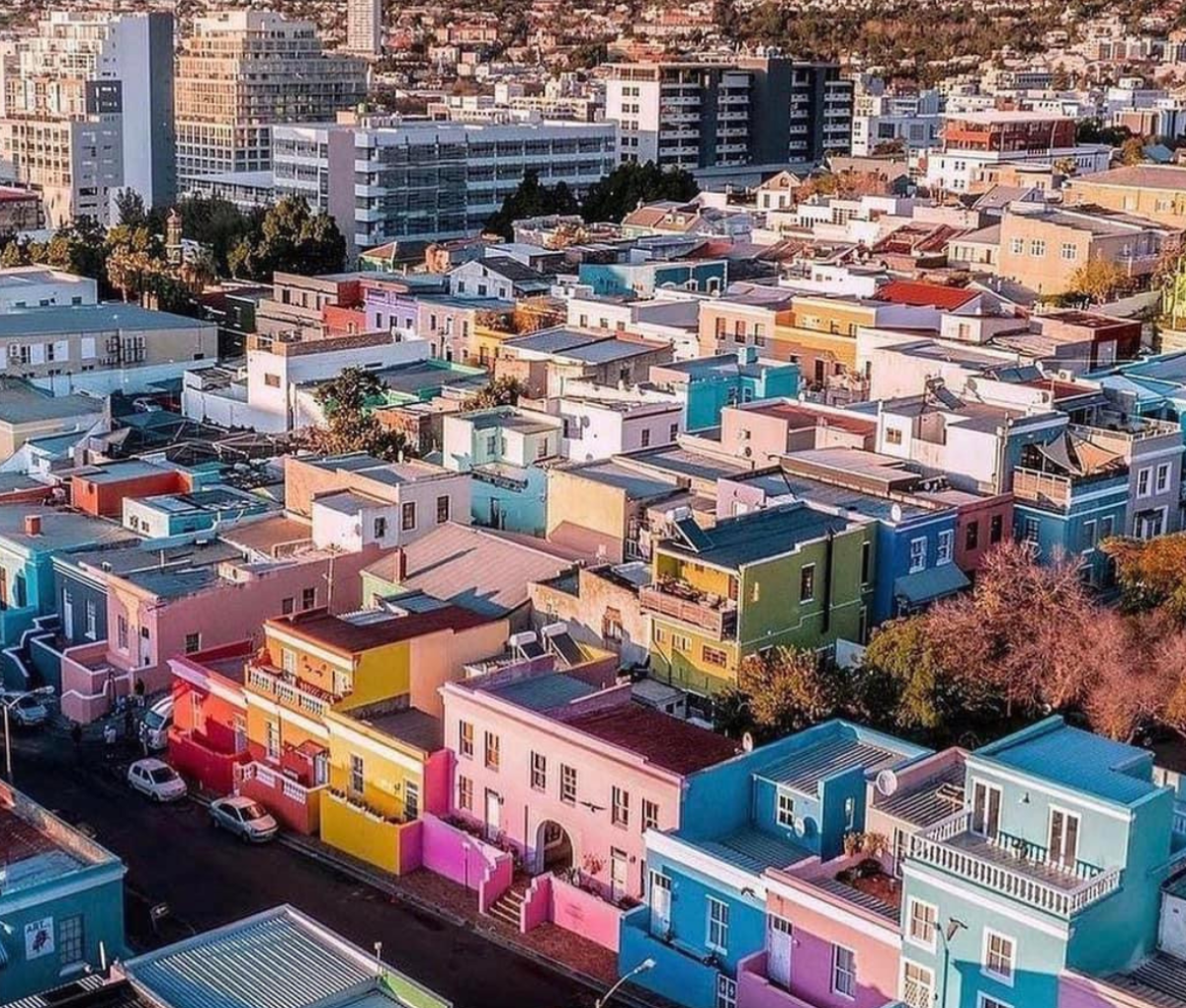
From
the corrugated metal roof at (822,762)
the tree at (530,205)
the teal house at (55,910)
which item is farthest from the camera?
the tree at (530,205)

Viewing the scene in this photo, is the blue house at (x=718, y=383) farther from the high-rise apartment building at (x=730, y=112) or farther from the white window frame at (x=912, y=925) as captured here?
the high-rise apartment building at (x=730, y=112)

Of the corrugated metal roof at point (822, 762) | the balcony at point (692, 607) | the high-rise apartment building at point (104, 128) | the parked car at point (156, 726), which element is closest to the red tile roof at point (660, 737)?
the corrugated metal roof at point (822, 762)

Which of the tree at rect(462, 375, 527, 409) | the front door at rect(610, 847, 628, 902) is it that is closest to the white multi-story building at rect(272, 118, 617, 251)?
the tree at rect(462, 375, 527, 409)

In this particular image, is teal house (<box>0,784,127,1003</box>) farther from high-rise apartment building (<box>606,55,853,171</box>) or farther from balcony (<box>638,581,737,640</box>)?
high-rise apartment building (<box>606,55,853,171</box>)

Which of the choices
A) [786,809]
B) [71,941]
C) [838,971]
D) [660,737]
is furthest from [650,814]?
[71,941]

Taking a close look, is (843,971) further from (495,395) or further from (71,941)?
(495,395)

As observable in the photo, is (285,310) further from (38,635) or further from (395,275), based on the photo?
(38,635)

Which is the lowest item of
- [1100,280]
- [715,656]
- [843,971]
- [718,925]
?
[718,925]
